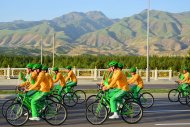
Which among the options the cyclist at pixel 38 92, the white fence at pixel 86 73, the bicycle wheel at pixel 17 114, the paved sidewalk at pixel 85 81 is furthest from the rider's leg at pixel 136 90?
Result: the white fence at pixel 86 73

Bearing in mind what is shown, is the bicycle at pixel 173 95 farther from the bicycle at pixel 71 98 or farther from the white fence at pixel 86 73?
the white fence at pixel 86 73

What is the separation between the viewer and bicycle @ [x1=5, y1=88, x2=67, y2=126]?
12.9m

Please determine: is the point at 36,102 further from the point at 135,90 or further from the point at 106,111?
the point at 135,90

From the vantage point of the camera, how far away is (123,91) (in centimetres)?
1348

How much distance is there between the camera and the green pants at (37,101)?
12828mm

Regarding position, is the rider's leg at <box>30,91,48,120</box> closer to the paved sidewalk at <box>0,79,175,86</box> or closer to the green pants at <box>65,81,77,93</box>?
the green pants at <box>65,81,77,93</box>

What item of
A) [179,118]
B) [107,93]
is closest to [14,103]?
[107,93]

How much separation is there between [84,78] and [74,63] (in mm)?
18866

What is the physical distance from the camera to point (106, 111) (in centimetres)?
1330

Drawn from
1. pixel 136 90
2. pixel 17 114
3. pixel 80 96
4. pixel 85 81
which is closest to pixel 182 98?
pixel 136 90

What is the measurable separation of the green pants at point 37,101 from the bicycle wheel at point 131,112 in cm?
245

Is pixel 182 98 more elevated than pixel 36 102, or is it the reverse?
pixel 36 102

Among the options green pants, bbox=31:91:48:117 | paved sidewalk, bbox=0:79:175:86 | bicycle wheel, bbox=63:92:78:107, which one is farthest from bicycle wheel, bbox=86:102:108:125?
paved sidewalk, bbox=0:79:175:86

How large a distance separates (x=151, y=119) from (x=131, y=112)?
1.21 meters
